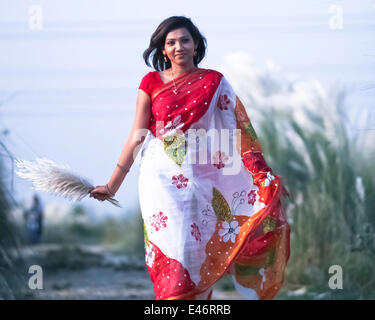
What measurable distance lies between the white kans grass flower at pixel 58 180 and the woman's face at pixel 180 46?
0.79 metres

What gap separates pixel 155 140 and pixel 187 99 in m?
0.26

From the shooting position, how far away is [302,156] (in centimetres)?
596

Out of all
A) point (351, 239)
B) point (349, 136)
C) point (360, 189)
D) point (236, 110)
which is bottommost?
point (351, 239)

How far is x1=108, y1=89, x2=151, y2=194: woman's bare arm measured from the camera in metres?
3.23

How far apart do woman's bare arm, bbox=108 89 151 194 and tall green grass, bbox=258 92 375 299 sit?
265cm

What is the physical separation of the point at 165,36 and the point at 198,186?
0.80 meters

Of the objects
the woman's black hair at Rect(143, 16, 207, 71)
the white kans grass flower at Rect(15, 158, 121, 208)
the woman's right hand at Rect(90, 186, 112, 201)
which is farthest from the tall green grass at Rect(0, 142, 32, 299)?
the woman's black hair at Rect(143, 16, 207, 71)

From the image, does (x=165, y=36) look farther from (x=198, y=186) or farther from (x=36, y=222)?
(x=36, y=222)

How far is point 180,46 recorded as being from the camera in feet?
10.5

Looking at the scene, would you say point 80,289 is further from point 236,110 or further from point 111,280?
point 236,110

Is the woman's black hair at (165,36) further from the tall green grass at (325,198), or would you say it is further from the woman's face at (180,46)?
the tall green grass at (325,198)

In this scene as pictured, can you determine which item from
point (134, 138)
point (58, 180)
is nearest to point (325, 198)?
point (134, 138)

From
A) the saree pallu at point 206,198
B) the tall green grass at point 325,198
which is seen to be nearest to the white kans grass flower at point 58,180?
the saree pallu at point 206,198

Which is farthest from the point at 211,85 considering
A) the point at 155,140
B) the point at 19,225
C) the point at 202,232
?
the point at 19,225
